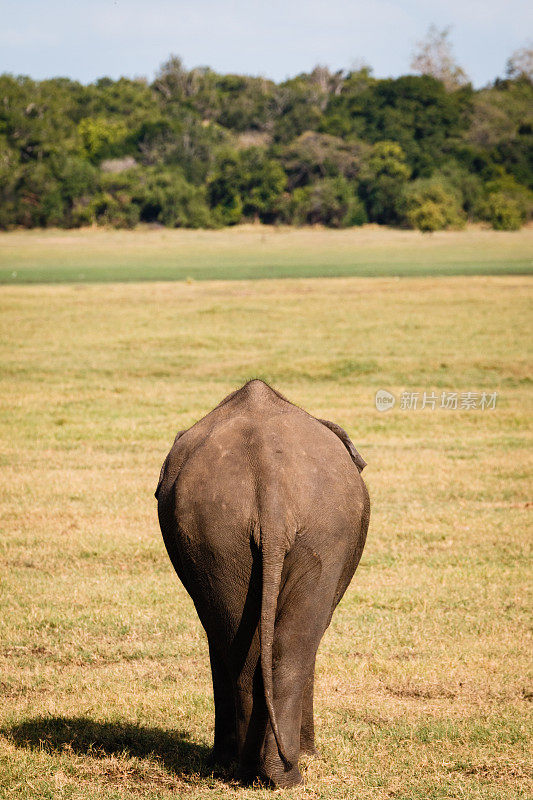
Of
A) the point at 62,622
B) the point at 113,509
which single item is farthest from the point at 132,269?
the point at 62,622

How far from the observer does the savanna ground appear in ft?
16.8

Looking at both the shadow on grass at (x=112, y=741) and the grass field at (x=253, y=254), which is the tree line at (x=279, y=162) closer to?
the grass field at (x=253, y=254)

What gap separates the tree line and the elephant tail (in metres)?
72.9

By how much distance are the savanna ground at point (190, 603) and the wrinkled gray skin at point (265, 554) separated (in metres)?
0.47

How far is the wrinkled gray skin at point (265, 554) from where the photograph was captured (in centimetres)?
400

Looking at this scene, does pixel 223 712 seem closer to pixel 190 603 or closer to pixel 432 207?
pixel 190 603

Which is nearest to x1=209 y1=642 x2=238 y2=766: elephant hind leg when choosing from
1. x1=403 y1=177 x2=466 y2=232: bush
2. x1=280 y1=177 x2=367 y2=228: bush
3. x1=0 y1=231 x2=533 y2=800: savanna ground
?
x1=0 y1=231 x2=533 y2=800: savanna ground

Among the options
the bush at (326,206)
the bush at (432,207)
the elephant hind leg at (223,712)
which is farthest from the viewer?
the bush at (326,206)

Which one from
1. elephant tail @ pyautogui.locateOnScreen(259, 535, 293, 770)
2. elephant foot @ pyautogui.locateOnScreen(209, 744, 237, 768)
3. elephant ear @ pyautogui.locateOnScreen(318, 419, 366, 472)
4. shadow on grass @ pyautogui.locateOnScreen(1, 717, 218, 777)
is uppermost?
elephant ear @ pyautogui.locateOnScreen(318, 419, 366, 472)

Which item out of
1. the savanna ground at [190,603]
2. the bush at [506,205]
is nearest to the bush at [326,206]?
the bush at [506,205]

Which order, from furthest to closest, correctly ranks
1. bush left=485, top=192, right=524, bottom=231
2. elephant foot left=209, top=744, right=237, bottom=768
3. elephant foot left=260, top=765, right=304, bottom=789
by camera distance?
1. bush left=485, top=192, right=524, bottom=231
2. elephant foot left=209, top=744, right=237, bottom=768
3. elephant foot left=260, top=765, right=304, bottom=789

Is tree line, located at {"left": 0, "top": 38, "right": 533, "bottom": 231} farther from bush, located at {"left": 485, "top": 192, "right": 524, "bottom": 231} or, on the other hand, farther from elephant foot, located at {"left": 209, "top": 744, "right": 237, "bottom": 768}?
elephant foot, located at {"left": 209, "top": 744, "right": 237, "bottom": 768}

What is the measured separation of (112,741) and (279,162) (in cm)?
8525

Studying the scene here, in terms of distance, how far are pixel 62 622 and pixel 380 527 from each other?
12.0 ft
